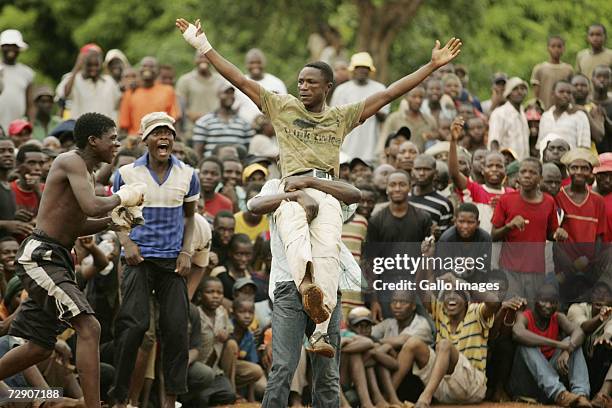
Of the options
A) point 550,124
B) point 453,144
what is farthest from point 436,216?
point 550,124

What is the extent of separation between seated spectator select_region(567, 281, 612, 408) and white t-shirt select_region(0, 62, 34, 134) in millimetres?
7686

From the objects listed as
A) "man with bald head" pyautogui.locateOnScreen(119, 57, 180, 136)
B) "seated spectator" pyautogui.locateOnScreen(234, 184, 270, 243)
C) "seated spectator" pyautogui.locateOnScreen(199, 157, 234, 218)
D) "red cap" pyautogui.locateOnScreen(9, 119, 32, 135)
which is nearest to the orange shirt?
"man with bald head" pyautogui.locateOnScreen(119, 57, 180, 136)

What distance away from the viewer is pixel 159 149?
11.3 metres

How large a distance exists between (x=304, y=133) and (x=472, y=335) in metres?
4.08

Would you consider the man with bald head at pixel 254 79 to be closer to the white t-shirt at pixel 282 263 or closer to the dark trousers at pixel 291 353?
the white t-shirt at pixel 282 263

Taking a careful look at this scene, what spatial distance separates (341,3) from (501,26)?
335 centimetres

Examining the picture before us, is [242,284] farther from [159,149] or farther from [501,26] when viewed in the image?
[501,26]

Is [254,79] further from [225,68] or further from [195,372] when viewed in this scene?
[225,68]

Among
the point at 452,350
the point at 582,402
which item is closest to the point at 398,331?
the point at 452,350

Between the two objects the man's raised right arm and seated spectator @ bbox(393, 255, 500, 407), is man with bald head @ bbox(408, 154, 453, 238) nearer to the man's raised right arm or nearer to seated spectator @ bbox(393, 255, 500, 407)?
seated spectator @ bbox(393, 255, 500, 407)

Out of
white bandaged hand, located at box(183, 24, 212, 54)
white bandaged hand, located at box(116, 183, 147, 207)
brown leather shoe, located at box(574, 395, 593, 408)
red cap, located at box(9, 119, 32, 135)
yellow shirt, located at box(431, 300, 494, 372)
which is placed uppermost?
red cap, located at box(9, 119, 32, 135)

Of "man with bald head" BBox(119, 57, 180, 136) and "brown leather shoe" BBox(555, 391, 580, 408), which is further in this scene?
"man with bald head" BBox(119, 57, 180, 136)

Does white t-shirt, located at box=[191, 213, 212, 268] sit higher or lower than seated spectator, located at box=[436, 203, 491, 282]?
lower

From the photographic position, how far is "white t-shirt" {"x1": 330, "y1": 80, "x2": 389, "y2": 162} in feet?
58.1
